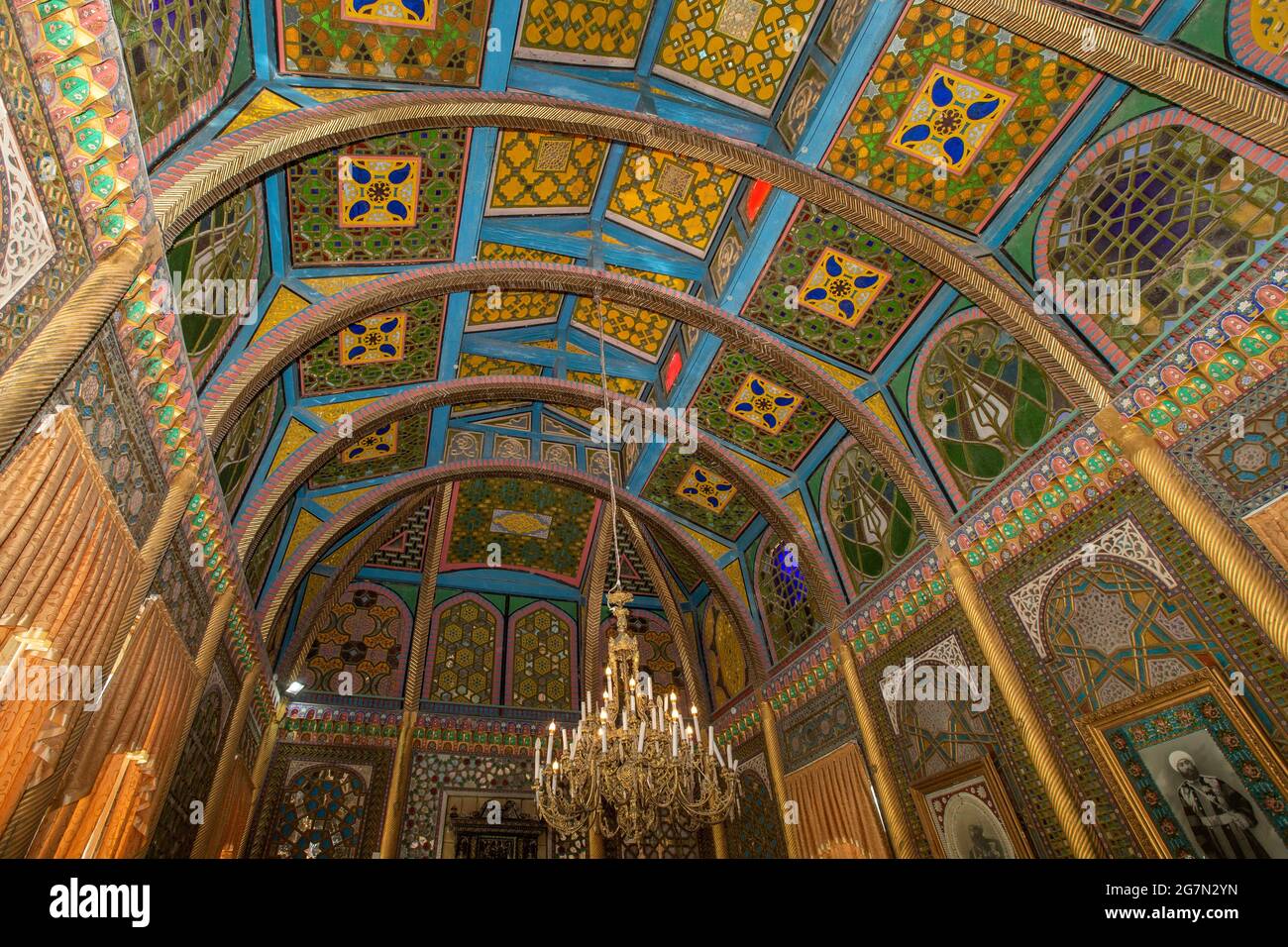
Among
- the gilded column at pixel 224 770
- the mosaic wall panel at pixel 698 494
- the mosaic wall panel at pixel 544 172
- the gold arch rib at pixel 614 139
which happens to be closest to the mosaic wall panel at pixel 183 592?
the gilded column at pixel 224 770

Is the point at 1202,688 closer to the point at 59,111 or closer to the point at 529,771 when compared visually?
the point at 59,111

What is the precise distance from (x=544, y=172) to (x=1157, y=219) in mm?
5524

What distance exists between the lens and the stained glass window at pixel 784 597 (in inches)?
379

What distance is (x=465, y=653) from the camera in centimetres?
1277

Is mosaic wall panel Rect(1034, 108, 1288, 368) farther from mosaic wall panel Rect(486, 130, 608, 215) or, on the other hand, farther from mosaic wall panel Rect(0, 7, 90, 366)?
mosaic wall panel Rect(0, 7, 90, 366)

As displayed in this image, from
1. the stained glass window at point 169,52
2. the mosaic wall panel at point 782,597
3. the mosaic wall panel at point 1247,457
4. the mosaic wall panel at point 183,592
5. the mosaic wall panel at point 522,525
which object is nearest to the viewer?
the stained glass window at point 169,52

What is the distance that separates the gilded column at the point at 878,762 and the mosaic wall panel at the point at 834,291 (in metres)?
3.64

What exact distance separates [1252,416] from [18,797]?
784 centimetres

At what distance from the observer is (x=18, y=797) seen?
3.59 metres

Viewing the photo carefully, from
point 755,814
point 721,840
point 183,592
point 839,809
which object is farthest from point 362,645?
point 839,809

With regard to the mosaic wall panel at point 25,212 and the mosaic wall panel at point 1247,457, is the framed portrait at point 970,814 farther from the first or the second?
the mosaic wall panel at point 25,212

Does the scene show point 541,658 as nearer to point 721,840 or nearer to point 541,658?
point 541,658

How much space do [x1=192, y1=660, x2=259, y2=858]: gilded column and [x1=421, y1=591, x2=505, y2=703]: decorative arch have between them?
412cm
